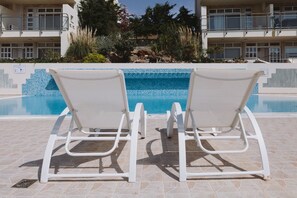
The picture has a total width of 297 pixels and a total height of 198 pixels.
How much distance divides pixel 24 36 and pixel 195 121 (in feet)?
68.9

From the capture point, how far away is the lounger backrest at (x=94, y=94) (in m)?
3.17

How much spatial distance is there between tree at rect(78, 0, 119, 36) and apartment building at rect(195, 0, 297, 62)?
25.6ft

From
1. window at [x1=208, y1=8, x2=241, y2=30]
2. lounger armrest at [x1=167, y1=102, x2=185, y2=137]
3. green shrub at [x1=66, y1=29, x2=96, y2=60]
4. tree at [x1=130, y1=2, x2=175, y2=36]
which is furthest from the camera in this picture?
tree at [x1=130, y1=2, x2=175, y2=36]

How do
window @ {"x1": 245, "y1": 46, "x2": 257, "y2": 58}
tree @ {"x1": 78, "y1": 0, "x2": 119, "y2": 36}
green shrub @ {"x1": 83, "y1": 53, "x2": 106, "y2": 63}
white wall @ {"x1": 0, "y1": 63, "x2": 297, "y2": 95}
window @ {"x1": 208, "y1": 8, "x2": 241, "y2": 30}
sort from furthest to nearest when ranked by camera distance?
tree @ {"x1": 78, "y1": 0, "x2": 119, "y2": 36}
window @ {"x1": 245, "y1": 46, "x2": 257, "y2": 58}
window @ {"x1": 208, "y1": 8, "x2": 241, "y2": 30}
green shrub @ {"x1": 83, "y1": 53, "x2": 106, "y2": 63}
white wall @ {"x1": 0, "y1": 63, "x2": 297, "y2": 95}

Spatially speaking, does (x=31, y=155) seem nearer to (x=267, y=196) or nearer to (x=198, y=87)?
(x=198, y=87)

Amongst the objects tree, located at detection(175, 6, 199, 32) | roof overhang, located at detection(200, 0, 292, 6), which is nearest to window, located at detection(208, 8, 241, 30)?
roof overhang, located at detection(200, 0, 292, 6)

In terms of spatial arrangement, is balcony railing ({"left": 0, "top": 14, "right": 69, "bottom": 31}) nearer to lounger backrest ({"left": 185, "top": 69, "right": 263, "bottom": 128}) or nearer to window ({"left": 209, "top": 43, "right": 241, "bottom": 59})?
window ({"left": 209, "top": 43, "right": 241, "bottom": 59})

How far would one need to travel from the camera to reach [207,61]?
1895 centimetres

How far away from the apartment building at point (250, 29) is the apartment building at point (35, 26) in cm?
993

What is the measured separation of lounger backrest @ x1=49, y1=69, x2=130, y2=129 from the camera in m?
3.17

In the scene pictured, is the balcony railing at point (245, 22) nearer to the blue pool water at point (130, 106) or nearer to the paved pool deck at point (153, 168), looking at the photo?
the blue pool water at point (130, 106)

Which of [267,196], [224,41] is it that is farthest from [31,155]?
[224,41]

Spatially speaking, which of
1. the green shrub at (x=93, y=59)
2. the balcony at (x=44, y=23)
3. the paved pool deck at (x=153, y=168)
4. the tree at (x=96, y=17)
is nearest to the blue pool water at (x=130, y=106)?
the paved pool deck at (x=153, y=168)

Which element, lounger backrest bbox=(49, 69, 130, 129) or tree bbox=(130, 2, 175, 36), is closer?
lounger backrest bbox=(49, 69, 130, 129)
